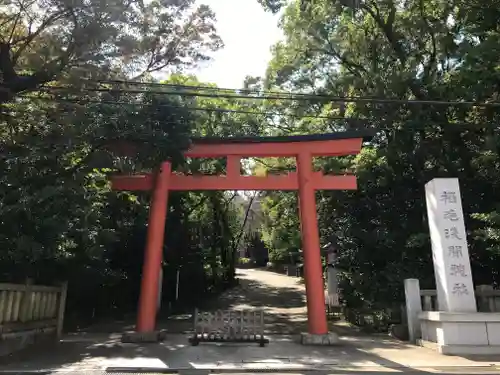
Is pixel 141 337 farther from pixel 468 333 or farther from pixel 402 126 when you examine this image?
pixel 402 126

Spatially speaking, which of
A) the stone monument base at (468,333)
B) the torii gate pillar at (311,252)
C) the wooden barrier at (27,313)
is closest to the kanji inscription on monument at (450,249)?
the stone monument base at (468,333)

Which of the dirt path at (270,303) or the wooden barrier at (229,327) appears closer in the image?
the wooden barrier at (229,327)

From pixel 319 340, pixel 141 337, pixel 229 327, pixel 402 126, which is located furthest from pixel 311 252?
pixel 402 126

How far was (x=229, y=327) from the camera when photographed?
32.5ft

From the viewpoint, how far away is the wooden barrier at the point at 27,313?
8336mm

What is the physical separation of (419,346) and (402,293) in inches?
124

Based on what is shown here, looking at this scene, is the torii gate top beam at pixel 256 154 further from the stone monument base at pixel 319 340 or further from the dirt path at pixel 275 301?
the dirt path at pixel 275 301

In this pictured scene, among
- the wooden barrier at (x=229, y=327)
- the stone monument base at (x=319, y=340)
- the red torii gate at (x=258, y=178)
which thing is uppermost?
the red torii gate at (x=258, y=178)

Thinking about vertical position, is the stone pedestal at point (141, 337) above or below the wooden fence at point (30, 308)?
below

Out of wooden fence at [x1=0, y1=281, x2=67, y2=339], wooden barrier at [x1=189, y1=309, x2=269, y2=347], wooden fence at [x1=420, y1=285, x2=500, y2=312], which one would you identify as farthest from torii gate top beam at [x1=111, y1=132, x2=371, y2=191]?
wooden fence at [x1=420, y1=285, x2=500, y2=312]

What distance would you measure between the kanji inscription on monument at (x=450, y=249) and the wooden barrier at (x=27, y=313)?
948 centimetres

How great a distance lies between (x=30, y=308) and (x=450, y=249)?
984cm

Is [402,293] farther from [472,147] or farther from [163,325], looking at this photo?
[163,325]

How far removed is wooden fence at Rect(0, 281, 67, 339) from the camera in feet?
27.5
